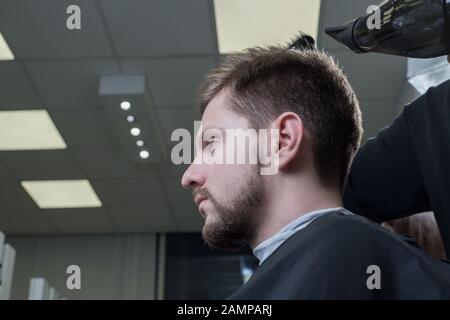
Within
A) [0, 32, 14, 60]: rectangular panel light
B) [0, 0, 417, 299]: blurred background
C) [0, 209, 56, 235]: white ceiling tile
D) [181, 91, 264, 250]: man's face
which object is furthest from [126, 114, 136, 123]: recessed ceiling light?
[181, 91, 264, 250]: man's face

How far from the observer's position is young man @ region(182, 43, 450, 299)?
65 cm

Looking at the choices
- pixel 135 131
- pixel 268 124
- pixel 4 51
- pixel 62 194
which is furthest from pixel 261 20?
pixel 62 194

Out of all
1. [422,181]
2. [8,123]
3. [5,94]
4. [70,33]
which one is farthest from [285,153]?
[8,123]

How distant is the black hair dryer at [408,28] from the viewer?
2.54 feet

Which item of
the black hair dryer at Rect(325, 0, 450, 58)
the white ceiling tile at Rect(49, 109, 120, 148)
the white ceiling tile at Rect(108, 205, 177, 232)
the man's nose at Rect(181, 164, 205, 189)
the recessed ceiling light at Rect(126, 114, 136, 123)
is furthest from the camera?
the white ceiling tile at Rect(108, 205, 177, 232)

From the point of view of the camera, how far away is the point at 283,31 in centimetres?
277

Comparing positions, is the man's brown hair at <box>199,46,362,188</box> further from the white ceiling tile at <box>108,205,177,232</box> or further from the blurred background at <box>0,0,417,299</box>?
the white ceiling tile at <box>108,205,177,232</box>

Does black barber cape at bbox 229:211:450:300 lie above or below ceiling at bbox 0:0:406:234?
below

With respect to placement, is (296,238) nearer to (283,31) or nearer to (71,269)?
(283,31)

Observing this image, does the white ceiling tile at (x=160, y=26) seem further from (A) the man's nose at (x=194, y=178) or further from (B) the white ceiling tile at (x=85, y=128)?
(A) the man's nose at (x=194, y=178)

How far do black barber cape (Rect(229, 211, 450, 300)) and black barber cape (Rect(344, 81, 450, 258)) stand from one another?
0.84 ft

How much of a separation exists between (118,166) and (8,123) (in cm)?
82

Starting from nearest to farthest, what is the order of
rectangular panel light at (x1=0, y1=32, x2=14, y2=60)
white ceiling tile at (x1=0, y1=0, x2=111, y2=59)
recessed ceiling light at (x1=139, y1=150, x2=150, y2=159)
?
white ceiling tile at (x1=0, y1=0, x2=111, y2=59)
rectangular panel light at (x1=0, y1=32, x2=14, y2=60)
recessed ceiling light at (x1=139, y1=150, x2=150, y2=159)

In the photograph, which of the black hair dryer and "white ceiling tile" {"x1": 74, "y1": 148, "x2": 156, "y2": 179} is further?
"white ceiling tile" {"x1": 74, "y1": 148, "x2": 156, "y2": 179}
